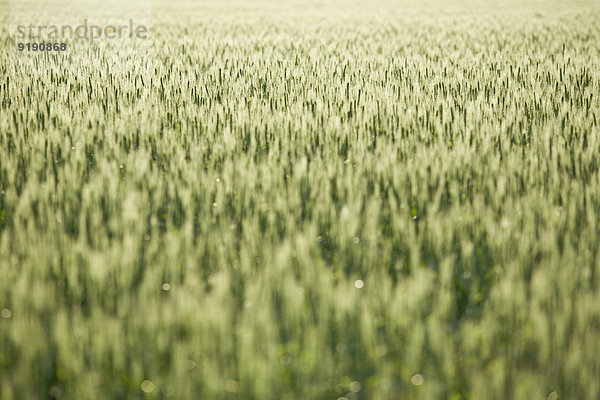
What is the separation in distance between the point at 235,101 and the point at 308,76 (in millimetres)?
1215

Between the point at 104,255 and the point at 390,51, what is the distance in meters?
5.87

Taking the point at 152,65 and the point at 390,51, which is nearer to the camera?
the point at 152,65

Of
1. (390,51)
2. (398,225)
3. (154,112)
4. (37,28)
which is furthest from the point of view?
(37,28)

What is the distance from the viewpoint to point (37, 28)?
9.84 metres

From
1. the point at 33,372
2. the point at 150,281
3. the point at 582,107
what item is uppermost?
the point at 582,107

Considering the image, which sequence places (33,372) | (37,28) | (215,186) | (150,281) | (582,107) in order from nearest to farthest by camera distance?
(33,372), (150,281), (215,186), (582,107), (37,28)

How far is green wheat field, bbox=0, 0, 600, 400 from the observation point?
1135 mm

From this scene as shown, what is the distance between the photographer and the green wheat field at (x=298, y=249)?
1135 mm

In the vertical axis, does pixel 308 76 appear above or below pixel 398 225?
above

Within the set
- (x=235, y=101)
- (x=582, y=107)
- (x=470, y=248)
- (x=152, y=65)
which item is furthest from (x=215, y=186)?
(x=152, y=65)

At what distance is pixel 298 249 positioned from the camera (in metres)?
1.54

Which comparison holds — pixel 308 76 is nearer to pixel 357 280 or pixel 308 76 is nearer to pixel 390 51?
pixel 390 51

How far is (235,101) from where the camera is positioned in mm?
3783

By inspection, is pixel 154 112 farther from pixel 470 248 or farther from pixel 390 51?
pixel 390 51
